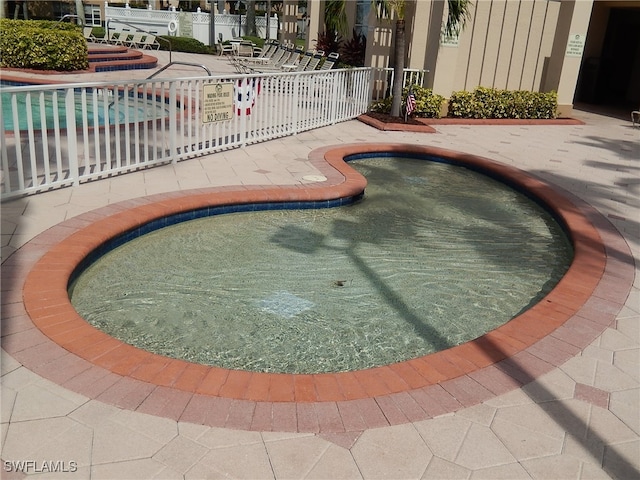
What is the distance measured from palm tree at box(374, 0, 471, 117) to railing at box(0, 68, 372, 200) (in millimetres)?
857

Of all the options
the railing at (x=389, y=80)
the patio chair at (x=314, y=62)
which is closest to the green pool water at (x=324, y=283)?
the railing at (x=389, y=80)

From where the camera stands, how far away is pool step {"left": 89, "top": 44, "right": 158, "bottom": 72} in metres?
18.6

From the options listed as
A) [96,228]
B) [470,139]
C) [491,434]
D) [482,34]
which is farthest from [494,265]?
[482,34]

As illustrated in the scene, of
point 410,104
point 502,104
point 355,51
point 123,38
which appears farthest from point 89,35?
point 502,104

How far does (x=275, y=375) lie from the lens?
3.19 metres

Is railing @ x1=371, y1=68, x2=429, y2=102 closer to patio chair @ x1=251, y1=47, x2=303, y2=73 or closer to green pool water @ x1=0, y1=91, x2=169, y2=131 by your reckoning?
patio chair @ x1=251, y1=47, x2=303, y2=73

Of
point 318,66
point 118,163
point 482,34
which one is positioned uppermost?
point 482,34

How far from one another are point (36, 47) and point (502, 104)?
13.5 m

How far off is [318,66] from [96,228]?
37.7ft

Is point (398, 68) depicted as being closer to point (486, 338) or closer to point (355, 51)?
point (355, 51)

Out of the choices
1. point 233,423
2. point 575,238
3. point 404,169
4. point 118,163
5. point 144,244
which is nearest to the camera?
point 233,423

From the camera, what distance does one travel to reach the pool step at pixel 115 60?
18609 millimetres

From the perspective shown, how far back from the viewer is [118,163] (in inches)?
266

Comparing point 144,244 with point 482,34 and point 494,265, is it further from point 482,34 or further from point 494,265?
point 482,34
